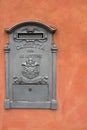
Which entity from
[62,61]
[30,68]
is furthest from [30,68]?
[62,61]

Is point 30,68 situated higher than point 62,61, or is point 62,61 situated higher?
point 62,61

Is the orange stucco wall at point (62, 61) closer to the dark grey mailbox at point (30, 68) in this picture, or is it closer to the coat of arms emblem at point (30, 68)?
the dark grey mailbox at point (30, 68)

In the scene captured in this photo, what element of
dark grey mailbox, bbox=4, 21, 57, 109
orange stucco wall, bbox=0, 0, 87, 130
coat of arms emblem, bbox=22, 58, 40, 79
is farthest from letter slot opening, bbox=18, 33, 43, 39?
coat of arms emblem, bbox=22, 58, 40, 79

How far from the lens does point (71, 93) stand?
18.1 feet

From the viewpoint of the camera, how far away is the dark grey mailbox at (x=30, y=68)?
5.46 meters

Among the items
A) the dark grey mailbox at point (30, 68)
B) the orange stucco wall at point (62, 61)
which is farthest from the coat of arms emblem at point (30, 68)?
the orange stucco wall at point (62, 61)

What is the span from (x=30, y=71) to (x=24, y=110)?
0.79 metres

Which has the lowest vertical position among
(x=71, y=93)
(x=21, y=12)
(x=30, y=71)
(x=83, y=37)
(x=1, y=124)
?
(x=1, y=124)

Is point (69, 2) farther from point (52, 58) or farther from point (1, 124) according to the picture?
point (1, 124)

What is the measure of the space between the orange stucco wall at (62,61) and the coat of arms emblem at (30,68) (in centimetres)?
41

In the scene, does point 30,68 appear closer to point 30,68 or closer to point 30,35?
point 30,68

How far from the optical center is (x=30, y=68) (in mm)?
5520

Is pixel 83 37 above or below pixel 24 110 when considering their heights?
above

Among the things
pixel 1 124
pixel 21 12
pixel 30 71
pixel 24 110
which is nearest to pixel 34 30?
pixel 21 12
